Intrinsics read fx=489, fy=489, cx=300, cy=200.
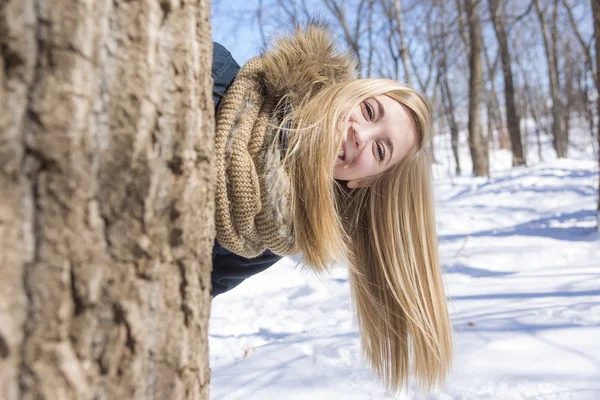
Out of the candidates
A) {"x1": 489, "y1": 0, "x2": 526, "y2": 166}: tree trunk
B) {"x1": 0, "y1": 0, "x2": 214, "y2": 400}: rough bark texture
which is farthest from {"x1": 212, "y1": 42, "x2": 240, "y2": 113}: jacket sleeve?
{"x1": 489, "y1": 0, "x2": 526, "y2": 166}: tree trunk

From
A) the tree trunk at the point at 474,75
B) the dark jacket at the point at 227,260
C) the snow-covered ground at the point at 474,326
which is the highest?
the tree trunk at the point at 474,75

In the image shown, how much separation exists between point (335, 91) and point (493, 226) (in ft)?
15.3

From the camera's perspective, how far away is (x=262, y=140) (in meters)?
1.60

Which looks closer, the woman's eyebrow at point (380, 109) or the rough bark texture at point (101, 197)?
the rough bark texture at point (101, 197)

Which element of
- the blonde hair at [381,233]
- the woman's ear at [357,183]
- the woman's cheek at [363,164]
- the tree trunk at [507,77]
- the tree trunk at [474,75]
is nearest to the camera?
the blonde hair at [381,233]

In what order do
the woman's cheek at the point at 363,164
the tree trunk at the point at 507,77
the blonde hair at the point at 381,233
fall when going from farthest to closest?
the tree trunk at the point at 507,77
the woman's cheek at the point at 363,164
the blonde hair at the point at 381,233

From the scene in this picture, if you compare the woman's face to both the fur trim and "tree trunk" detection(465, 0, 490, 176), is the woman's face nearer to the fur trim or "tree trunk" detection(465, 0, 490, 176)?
the fur trim

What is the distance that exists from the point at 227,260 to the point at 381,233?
64 centimetres

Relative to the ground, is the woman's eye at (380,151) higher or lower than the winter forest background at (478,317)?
higher

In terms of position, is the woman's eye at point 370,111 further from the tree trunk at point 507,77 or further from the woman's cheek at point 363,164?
the tree trunk at point 507,77

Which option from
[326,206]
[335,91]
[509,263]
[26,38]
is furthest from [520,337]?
[26,38]

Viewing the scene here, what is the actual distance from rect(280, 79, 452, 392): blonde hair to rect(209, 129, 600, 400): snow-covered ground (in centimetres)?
15

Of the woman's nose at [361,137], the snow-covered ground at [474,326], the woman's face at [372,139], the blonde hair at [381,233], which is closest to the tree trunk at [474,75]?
the snow-covered ground at [474,326]

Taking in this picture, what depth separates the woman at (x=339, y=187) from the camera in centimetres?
158
